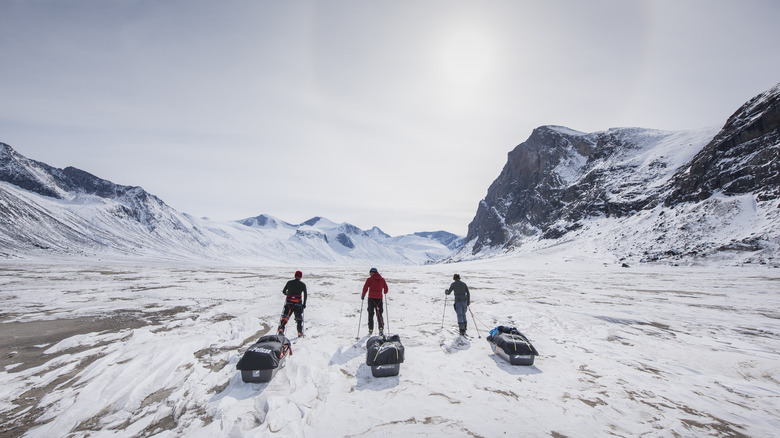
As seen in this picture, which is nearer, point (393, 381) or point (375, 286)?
point (393, 381)

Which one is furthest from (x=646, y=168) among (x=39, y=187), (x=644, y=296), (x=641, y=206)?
(x=39, y=187)

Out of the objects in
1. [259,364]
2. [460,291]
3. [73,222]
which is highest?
[73,222]

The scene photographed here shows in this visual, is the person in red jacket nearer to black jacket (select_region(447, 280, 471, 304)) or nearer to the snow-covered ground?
the snow-covered ground

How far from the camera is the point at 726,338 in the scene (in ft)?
35.8

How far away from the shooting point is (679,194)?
7519 centimetres

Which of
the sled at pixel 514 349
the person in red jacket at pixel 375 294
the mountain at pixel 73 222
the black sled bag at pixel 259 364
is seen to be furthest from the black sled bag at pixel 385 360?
the mountain at pixel 73 222

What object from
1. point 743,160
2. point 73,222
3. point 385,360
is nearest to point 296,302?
point 385,360

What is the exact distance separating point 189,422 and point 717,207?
3581 inches

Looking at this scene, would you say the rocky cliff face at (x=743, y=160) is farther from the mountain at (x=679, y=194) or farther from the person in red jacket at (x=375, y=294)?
the person in red jacket at (x=375, y=294)

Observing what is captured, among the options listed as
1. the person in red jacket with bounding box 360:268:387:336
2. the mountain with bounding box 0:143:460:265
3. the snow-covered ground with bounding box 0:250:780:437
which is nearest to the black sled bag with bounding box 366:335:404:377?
the snow-covered ground with bounding box 0:250:780:437

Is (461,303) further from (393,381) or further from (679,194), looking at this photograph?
(679,194)

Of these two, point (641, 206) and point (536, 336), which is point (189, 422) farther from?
point (641, 206)

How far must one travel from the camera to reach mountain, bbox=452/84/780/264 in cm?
5284

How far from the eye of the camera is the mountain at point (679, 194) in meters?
52.8
